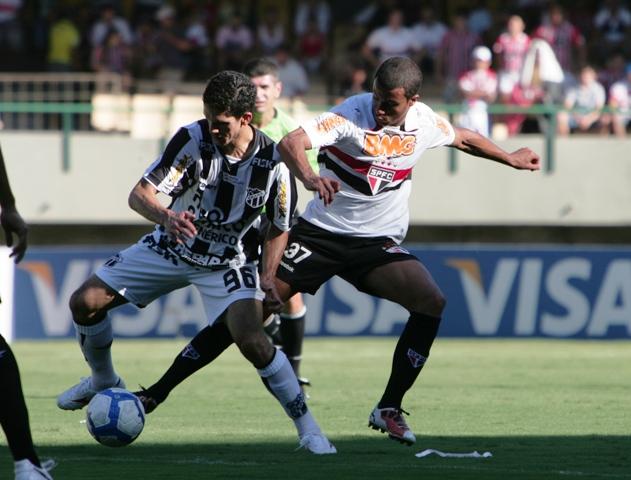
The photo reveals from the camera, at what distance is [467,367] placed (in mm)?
14000

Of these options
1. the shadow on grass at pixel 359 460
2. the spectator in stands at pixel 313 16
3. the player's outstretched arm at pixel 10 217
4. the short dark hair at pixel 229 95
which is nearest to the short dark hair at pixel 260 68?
the short dark hair at pixel 229 95

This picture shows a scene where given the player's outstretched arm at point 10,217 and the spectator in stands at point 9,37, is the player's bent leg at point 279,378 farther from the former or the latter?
the spectator in stands at point 9,37

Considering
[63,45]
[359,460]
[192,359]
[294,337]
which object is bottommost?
[294,337]

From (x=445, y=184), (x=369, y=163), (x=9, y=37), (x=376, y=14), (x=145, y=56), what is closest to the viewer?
(x=369, y=163)

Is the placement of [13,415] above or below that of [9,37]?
below

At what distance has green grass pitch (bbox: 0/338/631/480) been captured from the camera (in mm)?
7078

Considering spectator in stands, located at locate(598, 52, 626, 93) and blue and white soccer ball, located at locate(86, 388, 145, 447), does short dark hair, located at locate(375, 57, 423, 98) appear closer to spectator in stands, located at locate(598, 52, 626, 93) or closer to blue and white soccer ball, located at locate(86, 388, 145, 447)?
blue and white soccer ball, located at locate(86, 388, 145, 447)

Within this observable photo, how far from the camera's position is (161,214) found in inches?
292

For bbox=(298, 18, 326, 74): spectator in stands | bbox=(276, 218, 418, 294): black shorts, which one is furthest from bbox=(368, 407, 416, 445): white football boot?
bbox=(298, 18, 326, 74): spectator in stands

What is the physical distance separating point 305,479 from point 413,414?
322 centimetres

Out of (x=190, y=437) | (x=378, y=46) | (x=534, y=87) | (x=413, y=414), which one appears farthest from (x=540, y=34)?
(x=190, y=437)

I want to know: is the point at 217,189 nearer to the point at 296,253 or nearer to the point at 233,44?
the point at 296,253

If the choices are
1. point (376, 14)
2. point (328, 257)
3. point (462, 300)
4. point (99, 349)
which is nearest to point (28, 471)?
point (99, 349)

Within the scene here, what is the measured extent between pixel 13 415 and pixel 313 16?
17629mm
